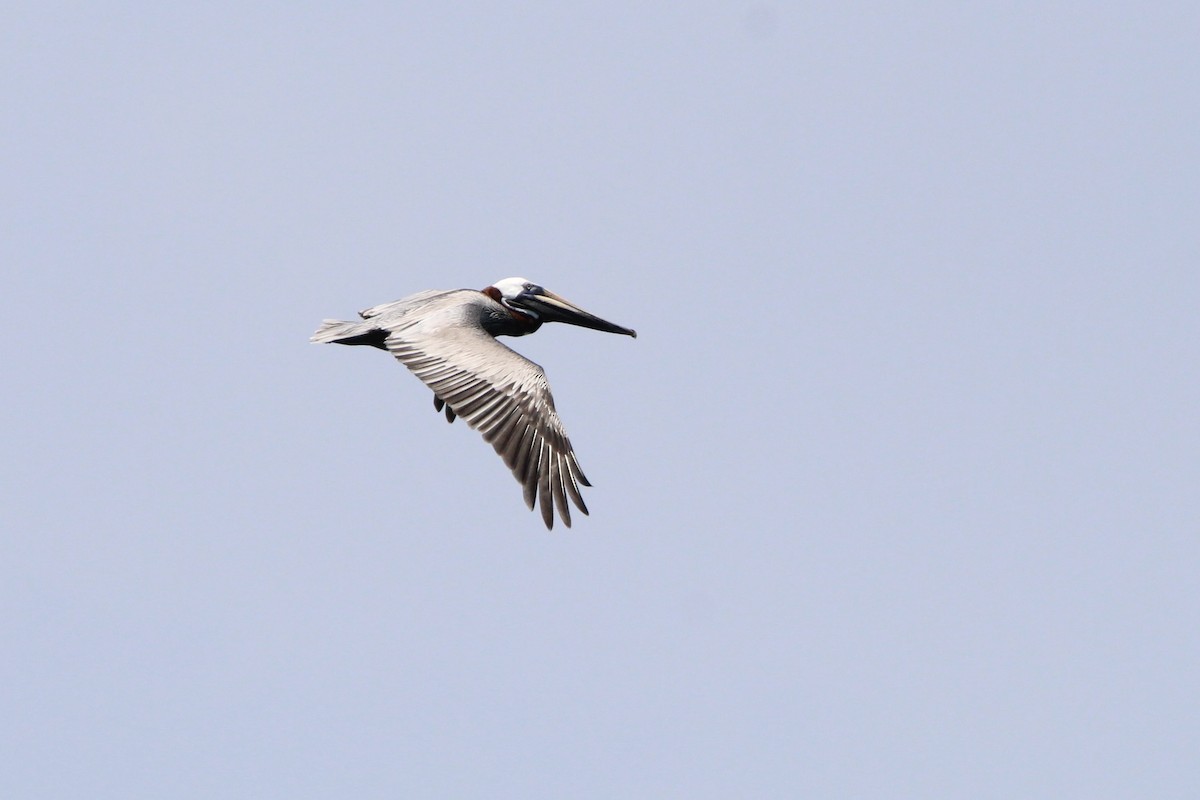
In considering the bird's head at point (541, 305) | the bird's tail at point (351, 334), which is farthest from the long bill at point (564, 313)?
the bird's tail at point (351, 334)

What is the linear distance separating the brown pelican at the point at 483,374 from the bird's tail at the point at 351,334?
11 mm

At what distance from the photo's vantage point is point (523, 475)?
15594 mm

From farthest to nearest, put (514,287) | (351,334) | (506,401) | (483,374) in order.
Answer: (514,287), (351,334), (483,374), (506,401)

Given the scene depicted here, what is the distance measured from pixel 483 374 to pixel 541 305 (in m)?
3.31

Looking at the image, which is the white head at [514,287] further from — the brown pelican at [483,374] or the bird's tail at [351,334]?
the bird's tail at [351,334]

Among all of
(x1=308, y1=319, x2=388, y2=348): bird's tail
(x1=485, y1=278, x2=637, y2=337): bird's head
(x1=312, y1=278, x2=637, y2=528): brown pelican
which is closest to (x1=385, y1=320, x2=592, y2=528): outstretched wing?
(x1=312, y1=278, x2=637, y2=528): brown pelican

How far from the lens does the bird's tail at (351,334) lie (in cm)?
1791

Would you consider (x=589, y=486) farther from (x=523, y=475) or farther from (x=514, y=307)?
(x=514, y=307)

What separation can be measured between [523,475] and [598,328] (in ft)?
15.1

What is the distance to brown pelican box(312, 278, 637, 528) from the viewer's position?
51.7 feet

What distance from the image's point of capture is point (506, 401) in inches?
638

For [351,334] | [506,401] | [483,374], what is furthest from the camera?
[351,334]

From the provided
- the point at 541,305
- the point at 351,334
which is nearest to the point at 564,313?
the point at 541,305

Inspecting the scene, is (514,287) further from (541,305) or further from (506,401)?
(506,401)
